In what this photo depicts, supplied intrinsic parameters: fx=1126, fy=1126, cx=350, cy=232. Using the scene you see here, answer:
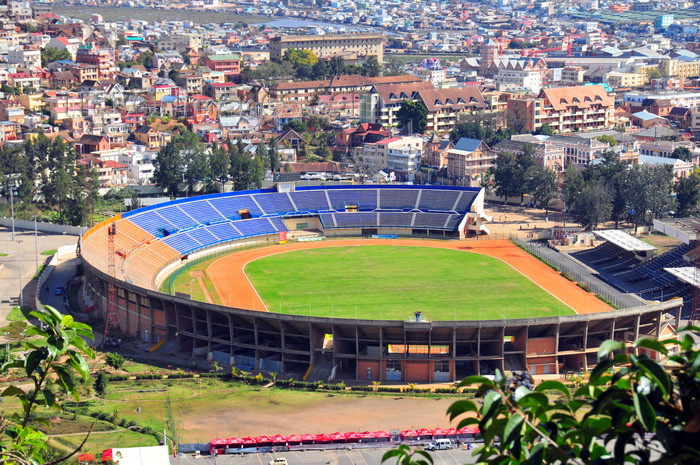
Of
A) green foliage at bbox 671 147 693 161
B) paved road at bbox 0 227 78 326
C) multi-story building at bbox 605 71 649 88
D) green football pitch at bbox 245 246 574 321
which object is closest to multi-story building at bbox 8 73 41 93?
paved road at bbox 0 227 78 326

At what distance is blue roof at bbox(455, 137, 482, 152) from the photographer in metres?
90.0

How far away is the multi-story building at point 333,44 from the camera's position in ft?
518

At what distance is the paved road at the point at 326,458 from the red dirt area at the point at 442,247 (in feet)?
56.6

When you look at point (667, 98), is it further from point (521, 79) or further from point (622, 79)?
point (622, 79)

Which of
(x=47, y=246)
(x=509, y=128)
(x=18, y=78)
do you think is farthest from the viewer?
(x=18, y=78)

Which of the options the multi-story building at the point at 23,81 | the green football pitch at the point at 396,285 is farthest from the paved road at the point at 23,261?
the multi-story building at the point at 23,81

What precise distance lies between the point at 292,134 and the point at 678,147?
3340 centimetres

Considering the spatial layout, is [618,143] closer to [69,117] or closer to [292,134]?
[292,134]

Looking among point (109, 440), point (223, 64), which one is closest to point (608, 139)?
point (223, 64)

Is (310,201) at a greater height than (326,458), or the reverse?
(310,201)

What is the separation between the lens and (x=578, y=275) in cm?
6184

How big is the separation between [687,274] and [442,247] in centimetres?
1731

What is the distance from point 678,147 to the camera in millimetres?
94062

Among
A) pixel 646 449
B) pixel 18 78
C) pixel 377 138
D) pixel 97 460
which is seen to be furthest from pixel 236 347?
pixel 18 78
